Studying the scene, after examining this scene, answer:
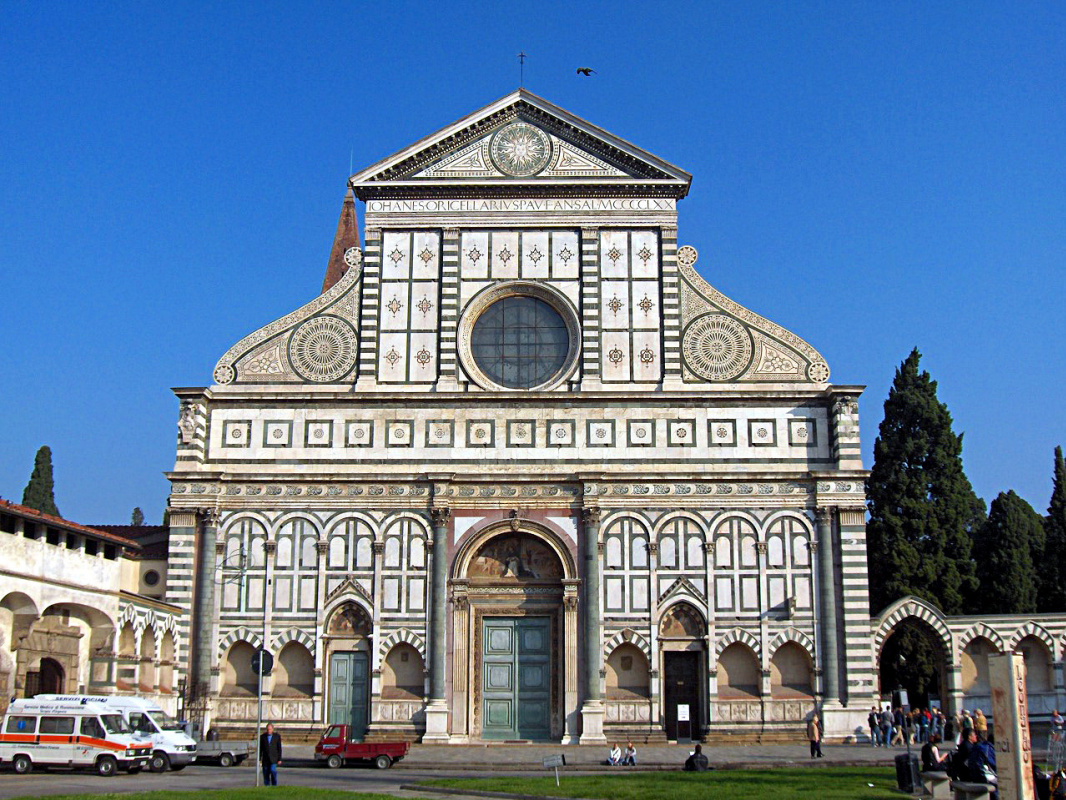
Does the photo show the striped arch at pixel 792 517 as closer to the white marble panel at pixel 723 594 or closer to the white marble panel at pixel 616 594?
the white marble panel at pixel 723 594

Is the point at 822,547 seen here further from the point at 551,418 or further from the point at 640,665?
the point at 551,418

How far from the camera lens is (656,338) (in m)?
34.6

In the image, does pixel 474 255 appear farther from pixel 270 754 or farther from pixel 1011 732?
pixel 1011 732

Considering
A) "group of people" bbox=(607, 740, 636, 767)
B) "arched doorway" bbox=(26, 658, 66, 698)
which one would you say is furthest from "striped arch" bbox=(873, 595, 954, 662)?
"arched doorway" bbox=(26, 658, 66, 698)

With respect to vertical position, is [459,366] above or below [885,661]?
above

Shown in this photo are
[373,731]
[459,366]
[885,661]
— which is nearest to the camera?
[373,731]

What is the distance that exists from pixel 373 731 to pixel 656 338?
1353cm

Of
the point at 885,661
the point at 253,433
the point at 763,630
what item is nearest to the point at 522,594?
the point at 763,630

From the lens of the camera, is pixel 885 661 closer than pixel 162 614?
No

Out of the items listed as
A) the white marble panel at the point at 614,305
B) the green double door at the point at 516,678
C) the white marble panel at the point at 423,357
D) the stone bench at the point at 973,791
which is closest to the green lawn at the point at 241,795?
the stone bench at the point at 973,791

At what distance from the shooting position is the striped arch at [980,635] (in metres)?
33.3

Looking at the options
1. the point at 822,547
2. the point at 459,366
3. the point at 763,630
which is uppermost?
the point at 459,366

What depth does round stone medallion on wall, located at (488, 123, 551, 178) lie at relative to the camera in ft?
118

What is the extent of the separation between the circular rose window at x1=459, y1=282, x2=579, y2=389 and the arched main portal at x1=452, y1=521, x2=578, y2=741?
4515mm
